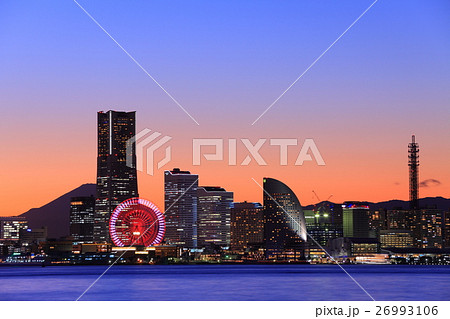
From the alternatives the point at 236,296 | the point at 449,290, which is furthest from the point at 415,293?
the point at 236,296
